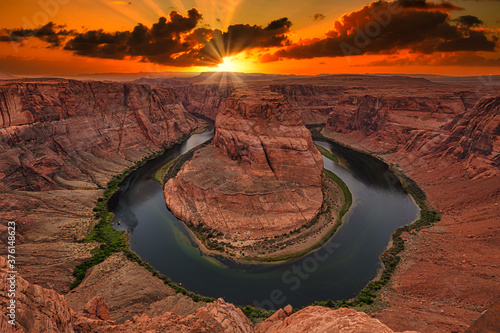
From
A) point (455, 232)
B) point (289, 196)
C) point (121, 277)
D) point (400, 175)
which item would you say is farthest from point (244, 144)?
point (400, 175)

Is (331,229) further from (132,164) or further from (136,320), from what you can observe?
(132,164)

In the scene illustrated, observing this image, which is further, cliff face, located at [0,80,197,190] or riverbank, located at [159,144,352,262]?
cliff face, located at [0,80,197,190]

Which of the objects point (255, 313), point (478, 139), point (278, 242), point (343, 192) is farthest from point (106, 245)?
point (478, 139)

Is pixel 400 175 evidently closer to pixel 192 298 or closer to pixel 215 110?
pixel 192 298

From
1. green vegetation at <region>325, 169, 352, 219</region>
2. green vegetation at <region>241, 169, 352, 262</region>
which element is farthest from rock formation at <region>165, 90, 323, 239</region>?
green vegetation at <region>325, 169, 352, 219</region>

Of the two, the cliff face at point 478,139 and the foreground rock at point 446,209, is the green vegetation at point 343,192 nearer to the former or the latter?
the foreground rock at point 446,209

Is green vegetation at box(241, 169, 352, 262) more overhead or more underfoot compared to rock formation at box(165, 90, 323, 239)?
more underfoot

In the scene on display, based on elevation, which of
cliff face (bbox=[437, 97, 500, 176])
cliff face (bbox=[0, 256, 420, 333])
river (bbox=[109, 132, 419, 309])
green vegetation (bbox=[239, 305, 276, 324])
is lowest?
green vegetation (bbox=[239, 305, 276, 324])

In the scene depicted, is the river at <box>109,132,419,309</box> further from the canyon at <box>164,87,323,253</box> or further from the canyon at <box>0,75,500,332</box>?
the canyon at <box>164,87,323,253</box>
